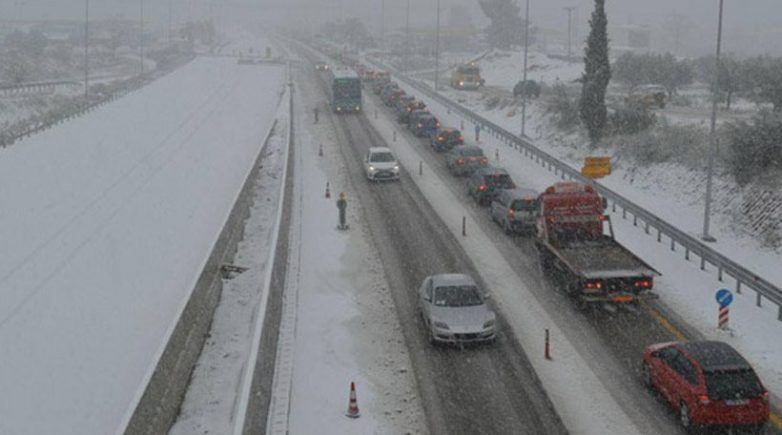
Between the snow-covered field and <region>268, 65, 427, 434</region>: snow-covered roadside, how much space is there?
2.84 metres

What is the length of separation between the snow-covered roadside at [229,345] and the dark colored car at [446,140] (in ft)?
53.6

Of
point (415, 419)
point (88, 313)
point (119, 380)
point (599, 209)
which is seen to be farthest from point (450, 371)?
point (88, 313)

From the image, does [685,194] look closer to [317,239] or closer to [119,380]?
[317,239]

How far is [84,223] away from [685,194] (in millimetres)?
24714

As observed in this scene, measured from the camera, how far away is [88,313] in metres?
25.5

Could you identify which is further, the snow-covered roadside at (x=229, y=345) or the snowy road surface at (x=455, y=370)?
the snow-covered roadside at (x=229, y=345)

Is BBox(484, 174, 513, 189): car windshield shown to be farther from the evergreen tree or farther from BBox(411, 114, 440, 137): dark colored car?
BBox(411, 114, 440, 137): dark colored car

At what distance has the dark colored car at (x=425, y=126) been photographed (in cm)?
5332

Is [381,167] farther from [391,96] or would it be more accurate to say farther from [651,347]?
[391,96]

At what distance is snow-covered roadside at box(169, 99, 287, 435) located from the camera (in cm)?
1636

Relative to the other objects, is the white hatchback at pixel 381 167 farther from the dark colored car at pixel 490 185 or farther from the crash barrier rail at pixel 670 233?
the crash barrier rail at pixel 670 233

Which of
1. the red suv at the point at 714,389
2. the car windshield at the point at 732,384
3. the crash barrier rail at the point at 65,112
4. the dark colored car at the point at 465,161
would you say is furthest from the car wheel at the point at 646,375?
the crash barrier rail at the point at 65,112

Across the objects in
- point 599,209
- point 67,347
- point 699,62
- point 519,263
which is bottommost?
point 67,347

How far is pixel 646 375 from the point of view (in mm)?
17188
